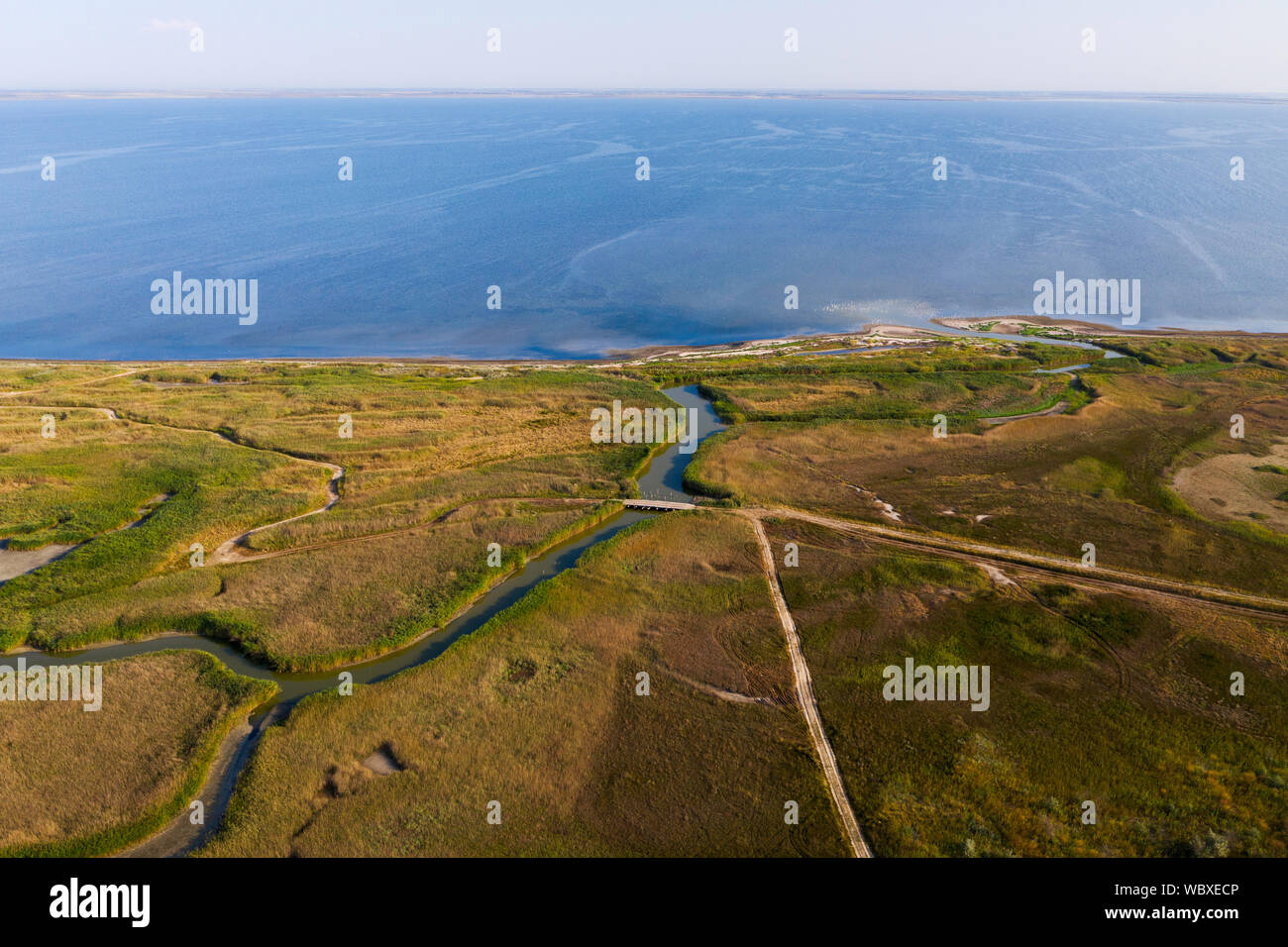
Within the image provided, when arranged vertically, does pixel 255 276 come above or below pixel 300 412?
above

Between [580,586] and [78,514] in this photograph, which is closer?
[580,586]

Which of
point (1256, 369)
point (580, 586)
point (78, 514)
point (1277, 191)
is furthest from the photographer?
point (1277, 191)

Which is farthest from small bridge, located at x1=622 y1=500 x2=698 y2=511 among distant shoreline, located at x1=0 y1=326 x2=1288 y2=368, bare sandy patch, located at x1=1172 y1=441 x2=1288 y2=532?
distant shoreline, located at x1=0 y1=326 x2=1288 y2=368

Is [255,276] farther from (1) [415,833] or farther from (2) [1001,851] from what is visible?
(2) [1001,851]

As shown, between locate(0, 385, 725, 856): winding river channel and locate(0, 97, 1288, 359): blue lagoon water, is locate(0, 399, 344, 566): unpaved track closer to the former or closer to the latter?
locate(0, 385, 725, 856): winding river channel

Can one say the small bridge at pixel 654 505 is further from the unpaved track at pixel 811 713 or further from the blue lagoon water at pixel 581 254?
the blue lagoon water at pixel 581 254

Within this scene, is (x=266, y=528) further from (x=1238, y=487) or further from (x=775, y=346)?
(x=1238, y=487)
